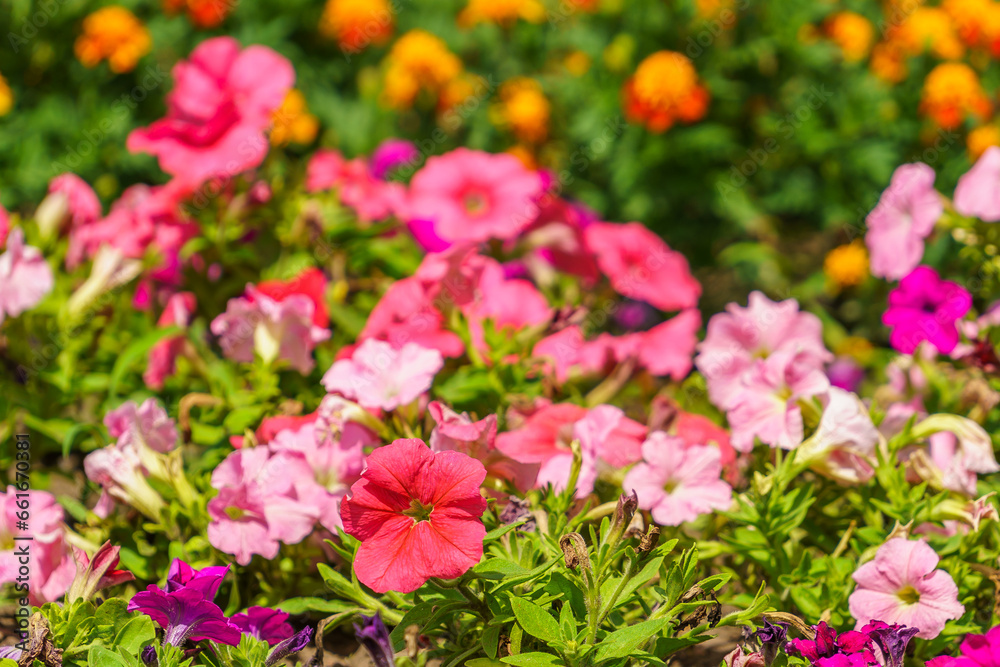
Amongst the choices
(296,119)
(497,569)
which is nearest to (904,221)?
(497,569)

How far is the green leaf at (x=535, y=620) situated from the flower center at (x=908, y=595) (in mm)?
579

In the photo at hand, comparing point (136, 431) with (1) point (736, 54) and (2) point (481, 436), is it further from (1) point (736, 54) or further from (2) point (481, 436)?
(1) point (736, 54)

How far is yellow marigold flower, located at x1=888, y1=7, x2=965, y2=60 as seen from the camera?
3.11 m

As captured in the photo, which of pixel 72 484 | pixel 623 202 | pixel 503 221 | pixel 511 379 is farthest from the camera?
pixel 623 202

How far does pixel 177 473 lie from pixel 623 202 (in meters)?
2.28

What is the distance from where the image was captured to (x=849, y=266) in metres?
3.12

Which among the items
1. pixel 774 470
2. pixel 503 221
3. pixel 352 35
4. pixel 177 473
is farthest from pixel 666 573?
pixel 352 35

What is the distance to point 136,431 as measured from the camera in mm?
1592

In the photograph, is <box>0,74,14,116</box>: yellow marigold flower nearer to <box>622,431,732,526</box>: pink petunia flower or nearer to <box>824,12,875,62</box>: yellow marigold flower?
<box>622,431,732,526</box>: pink petunia flower

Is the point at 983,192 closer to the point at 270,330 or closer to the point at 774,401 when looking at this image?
the point at 774,401

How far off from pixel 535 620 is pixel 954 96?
8.75 ft

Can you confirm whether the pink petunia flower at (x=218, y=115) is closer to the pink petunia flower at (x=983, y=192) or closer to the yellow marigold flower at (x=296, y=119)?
the yellow marigold flower at (x=296, y=119)

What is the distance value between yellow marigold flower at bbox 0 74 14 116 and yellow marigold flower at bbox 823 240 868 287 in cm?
294

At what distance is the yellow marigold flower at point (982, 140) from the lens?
2949mm
